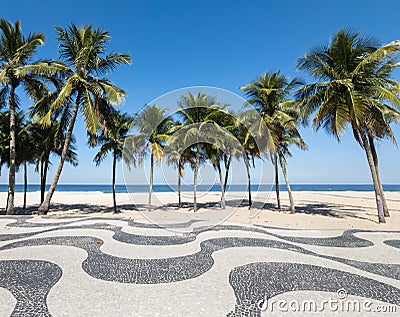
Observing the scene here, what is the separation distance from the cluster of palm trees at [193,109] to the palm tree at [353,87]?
46 millimetres

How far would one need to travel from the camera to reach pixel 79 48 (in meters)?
13.6

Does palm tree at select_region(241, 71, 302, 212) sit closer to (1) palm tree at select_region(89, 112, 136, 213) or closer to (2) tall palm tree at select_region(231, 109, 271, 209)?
(2) tall palm tree at select_region(231, 109, 271, 209)

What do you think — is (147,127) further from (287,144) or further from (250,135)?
(287,144)

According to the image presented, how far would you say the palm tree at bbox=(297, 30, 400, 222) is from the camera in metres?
11.0

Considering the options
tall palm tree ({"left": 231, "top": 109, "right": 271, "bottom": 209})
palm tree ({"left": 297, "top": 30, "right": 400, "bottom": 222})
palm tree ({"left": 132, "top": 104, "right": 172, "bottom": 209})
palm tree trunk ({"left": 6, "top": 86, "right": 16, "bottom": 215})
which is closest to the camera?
palm tree ({"left": 297, "top": 30, "right": 400, "bottom": 222})

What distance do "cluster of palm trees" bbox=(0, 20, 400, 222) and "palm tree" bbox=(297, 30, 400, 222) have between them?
5 cm

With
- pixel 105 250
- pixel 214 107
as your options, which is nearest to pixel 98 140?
pixel 214 107

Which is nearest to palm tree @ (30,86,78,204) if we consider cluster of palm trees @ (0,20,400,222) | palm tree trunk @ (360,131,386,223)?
cluster of palm trees @ (0,20,400,222)

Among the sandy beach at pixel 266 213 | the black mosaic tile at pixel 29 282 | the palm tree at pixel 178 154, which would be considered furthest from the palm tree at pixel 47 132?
the black mosaic tile at pixel 29 282

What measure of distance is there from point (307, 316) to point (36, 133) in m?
20.5

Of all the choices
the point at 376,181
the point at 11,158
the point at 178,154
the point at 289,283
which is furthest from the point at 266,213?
the point at 11,158

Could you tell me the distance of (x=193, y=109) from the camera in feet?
54.4

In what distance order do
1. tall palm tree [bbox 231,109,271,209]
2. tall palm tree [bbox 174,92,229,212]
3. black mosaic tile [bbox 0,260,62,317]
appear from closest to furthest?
black mosaic tile [bbox 0,260,62,317] < tall palm tree [bbox 231,109,271,209] < tall palm tree [bbox 174,92,229,212]

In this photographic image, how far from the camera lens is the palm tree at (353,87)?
11.0 meters
